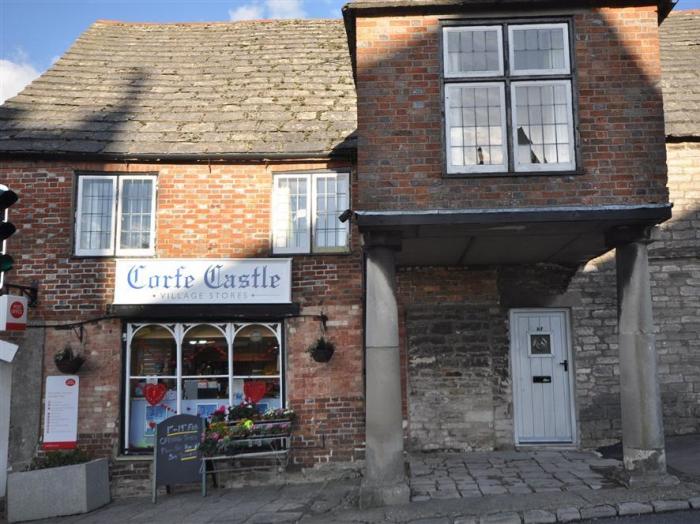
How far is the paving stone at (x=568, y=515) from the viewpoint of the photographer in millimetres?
6133

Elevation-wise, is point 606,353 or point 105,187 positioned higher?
point 105,187

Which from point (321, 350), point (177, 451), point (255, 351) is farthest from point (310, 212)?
point (177, 451)

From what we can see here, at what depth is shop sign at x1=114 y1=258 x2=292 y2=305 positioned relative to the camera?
29.7 ft

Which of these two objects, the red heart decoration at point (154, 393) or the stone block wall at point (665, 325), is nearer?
the red heart decoration at point (154, 393)

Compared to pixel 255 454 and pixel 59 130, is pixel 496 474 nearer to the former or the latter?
pixel 255 454

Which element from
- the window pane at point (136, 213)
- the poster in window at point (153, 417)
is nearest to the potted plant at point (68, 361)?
the poster in window at point (153, 417)

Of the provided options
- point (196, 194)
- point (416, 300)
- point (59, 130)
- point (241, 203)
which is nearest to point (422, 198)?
point (416, 300)

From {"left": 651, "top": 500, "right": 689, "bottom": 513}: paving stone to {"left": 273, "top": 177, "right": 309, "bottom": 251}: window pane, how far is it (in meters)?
5.74

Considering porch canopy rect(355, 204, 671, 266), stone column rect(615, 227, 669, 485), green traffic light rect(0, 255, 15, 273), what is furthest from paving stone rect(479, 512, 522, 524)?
green traffic light rect(0, 255, 15, 273)

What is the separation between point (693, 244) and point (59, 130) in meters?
10.5

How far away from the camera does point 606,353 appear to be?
370 inches

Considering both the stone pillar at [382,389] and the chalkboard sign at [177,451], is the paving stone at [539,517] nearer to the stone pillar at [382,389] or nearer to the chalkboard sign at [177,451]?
the stone pillar at [382,389]

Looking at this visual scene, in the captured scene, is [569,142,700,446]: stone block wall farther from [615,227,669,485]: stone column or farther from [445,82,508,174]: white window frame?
[445,82,508,174]: white window frame

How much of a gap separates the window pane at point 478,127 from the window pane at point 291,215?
2.93 meters
